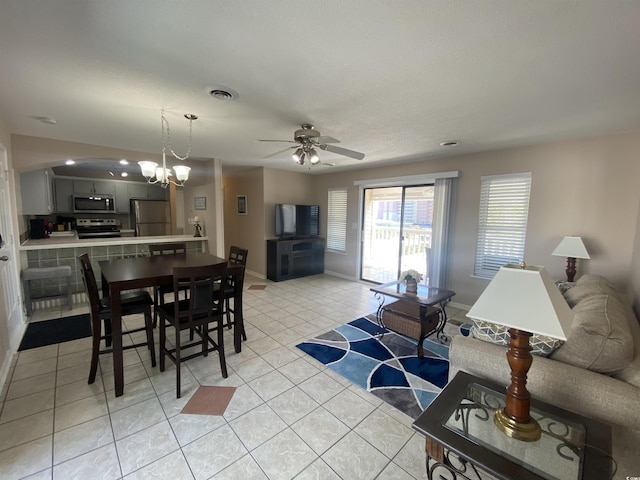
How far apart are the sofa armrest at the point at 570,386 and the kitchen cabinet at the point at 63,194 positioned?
8.12 meters

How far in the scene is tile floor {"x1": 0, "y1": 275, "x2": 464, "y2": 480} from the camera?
154 centimetres

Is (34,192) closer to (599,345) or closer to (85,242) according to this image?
(85,242)

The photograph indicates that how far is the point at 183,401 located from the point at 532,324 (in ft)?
7.71

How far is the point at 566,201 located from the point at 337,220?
3.85 meters

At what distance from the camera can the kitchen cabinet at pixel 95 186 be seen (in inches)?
243

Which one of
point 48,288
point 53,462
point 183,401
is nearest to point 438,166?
point 183,401

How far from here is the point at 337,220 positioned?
6.07 metres

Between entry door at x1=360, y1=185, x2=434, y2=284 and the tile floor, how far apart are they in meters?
3.08

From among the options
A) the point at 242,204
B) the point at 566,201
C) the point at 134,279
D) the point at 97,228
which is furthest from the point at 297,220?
the point at 97,228

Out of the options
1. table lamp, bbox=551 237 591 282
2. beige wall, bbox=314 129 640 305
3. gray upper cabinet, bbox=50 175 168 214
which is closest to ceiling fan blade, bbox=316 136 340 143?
beige wall, bbox=314 129 640 305

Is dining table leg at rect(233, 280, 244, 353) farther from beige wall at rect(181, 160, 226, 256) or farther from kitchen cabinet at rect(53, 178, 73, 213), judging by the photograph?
kitchen cabinet at rect(53, 178, 73, 213)

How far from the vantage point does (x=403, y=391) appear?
88.1 inches

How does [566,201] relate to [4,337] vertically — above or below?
above

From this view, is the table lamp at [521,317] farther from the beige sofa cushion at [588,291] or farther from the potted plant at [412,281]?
the potted plant at [412,281]
